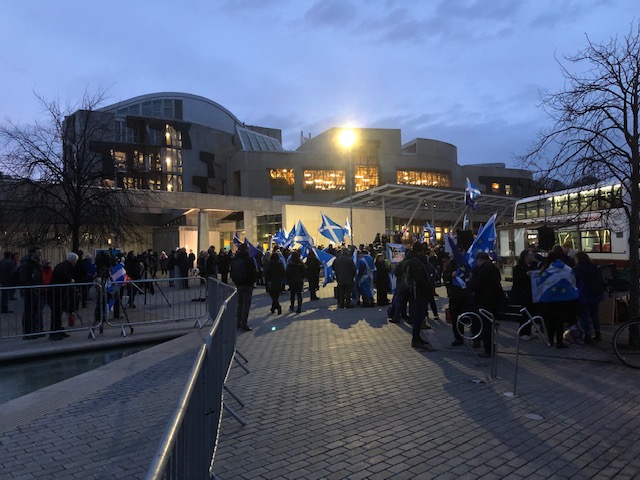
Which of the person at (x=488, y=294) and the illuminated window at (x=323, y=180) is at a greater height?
the illuminated window at (x=323, y=180)

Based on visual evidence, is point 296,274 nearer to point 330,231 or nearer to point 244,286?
point 244,286

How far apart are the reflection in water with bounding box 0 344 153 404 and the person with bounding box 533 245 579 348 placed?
8.07m

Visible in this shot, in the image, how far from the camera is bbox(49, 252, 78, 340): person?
9828 mm

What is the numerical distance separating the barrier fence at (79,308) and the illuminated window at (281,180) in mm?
49810

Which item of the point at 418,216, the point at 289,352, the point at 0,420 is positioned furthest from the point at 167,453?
the point at 418,216

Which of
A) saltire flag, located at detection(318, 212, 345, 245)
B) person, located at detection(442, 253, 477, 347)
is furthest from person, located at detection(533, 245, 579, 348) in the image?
saltire flag, located at detection(318, 212, 345, 245)

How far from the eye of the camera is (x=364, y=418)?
504cm

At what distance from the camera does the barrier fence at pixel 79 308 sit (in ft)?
32.1

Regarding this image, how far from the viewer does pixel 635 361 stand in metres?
6.94

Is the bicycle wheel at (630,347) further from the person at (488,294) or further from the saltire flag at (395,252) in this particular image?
the saltire flag at (395,252)

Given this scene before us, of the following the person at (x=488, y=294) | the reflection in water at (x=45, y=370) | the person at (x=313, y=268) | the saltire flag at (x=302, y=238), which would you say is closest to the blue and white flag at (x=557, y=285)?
the person at (x=488, y=294)

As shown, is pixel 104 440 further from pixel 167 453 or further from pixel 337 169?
pixel 337 169

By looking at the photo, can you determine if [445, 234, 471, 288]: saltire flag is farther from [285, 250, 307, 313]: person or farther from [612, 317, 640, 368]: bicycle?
[285, 250, 307, 313]: person

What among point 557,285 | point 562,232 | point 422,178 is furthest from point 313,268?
point 422,178
